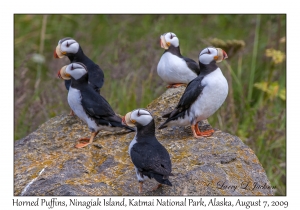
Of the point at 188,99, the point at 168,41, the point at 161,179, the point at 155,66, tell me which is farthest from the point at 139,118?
the point at 155,66

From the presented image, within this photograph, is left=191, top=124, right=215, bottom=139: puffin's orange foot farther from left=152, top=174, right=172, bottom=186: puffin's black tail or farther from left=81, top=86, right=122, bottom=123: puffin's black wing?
left=152, top=174, right=172, bottom=186: puffin's black tail

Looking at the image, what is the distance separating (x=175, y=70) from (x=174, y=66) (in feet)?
0.17

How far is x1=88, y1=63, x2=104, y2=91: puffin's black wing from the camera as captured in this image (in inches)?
294

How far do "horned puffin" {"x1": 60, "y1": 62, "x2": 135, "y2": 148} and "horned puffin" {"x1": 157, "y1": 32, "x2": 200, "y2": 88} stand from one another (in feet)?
3.79

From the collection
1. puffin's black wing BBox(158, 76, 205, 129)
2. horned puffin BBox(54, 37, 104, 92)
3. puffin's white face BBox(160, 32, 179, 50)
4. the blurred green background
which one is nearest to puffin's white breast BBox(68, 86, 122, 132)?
horned puffin BBox(54, 37, 104, 92)

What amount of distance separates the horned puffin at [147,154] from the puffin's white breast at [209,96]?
839mm

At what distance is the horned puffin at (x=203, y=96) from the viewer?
6.66 meters

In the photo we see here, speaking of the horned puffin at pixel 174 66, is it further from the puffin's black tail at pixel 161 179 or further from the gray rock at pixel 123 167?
the puffin's black tail at pixel 161 179

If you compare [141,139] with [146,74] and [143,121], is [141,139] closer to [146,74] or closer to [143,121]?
[143,121]

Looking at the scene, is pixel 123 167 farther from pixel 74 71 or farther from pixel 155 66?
pixel 155 66

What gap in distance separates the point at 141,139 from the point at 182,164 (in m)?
0.49

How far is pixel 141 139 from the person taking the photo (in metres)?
6.00

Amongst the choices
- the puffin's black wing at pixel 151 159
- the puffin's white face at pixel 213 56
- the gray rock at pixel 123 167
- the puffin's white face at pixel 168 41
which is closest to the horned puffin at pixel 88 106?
the gray rock at pixel 123 167
